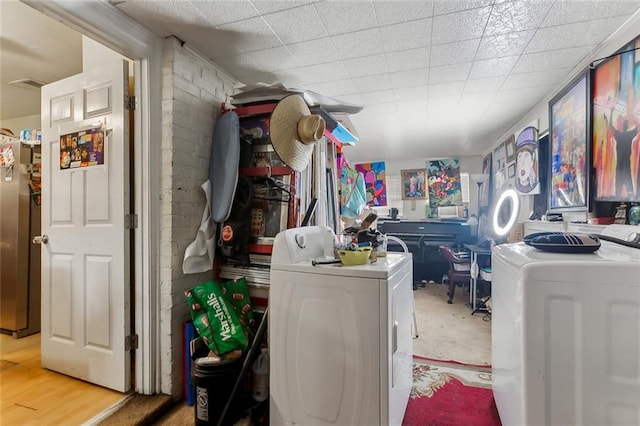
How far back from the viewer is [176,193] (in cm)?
187

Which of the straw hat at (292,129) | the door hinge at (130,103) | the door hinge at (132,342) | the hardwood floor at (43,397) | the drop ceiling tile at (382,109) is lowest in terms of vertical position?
the hardwood floor at (43,397)

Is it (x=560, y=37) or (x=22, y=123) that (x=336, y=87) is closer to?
(x=560, y=37)

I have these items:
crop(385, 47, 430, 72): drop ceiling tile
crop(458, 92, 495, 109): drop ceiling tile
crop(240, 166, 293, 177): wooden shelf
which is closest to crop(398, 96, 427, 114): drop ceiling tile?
crop(458, 92, 495, 109): drop ceiling tile

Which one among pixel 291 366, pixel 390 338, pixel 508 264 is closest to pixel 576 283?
pixel 508 264

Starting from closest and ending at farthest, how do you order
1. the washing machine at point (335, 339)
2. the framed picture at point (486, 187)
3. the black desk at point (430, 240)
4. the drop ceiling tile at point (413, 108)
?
1. the washing machine at point (335, 339)
2. the drop ceiling tile at point (413, 108)
3. the black desk at point (430, 240)
4. the framed picture at point (486, 187)

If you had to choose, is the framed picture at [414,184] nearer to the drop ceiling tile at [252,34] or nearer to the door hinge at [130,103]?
the drop ceiling tile at [252,34]

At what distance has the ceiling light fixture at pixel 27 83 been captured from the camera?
2.77 m

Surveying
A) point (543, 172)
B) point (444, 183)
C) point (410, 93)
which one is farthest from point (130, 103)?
point (444, 183)

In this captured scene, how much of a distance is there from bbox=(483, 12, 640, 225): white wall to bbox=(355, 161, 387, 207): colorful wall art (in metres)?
2.48

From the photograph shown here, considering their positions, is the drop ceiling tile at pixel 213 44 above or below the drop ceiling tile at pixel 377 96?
below

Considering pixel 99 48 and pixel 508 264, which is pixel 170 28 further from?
pixel 508 264

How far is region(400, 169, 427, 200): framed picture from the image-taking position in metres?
5.95

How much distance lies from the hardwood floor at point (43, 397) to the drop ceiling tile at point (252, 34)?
236cm

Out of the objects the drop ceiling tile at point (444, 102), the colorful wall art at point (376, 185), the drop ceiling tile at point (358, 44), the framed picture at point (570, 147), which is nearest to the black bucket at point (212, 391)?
the drop ceiling tile at point (358, 44)
